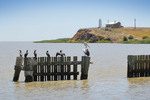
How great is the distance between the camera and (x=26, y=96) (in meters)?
15.8

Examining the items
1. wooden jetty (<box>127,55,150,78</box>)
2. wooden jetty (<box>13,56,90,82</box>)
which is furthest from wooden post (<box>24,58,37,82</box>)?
wooden jetty (<box>127,55,150,78</box>)

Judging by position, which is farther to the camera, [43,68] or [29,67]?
[43,68]

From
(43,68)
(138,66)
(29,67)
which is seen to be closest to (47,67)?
(43,68)

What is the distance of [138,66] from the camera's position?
71.5ft

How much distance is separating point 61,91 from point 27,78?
364 cm

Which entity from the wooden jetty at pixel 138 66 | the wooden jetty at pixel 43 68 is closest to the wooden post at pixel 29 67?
the wooden jetty at pixel 43 68

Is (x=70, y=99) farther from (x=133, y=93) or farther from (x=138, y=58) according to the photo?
(x=138, y=58)

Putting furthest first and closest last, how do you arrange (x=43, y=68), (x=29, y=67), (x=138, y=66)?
(x=138, y=66)
(x=43, y=68)
(x=29, y=67)

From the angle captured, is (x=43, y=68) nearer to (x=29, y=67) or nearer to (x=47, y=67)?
(x=47, y=67)

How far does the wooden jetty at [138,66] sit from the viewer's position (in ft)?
70.1

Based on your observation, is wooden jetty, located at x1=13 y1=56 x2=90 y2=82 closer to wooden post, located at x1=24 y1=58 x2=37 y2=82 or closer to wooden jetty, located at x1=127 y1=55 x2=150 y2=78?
wooden post, located at x1=24 y1=58 x2=37 y2=82

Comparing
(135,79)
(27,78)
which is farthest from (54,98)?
(135,79)

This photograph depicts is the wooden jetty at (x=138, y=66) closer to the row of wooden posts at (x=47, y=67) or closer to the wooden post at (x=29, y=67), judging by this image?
the row of wooden posts at (x=47, y=67)

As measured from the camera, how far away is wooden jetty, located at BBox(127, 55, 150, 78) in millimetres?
21375
